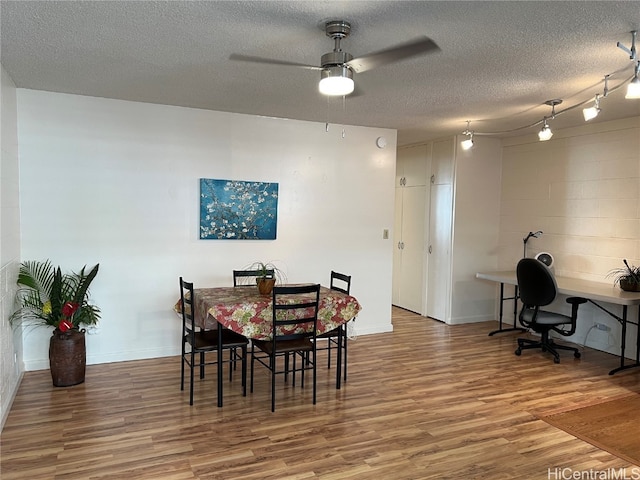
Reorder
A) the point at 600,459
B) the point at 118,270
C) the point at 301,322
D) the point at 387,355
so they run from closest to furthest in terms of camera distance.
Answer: the point at 600,459
the point at 301,322
the point at 118,270
the point at 387,355

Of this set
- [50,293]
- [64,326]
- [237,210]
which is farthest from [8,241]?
[237,210]

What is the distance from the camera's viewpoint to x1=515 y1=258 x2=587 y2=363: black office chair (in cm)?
464

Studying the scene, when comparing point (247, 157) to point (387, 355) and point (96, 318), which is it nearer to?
point (96, 318)

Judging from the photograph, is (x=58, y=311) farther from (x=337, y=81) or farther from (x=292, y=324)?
(x=337, y=81)

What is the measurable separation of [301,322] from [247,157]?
2167mm

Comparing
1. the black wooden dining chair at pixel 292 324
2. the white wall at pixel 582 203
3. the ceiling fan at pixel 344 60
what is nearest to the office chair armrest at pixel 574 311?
the white wall at pixel 582 203

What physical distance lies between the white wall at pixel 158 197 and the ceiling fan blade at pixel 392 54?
2.45 meters

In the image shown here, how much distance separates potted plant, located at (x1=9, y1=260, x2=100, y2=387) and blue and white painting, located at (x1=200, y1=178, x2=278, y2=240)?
3.87 feet

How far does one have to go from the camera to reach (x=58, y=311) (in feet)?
12.5

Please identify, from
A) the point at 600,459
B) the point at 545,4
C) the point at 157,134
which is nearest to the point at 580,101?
the point at 545,4

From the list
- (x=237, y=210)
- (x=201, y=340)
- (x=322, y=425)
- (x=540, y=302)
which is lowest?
(x=322, y=425)

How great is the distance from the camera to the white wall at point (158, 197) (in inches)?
164

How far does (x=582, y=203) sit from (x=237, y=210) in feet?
13.0

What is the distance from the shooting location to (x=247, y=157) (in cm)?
492
